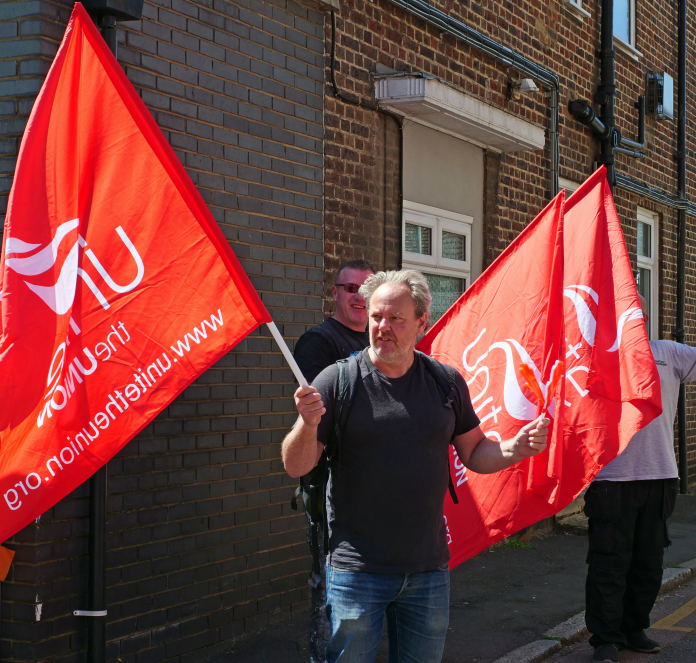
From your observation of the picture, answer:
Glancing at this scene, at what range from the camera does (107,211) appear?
3482 mm

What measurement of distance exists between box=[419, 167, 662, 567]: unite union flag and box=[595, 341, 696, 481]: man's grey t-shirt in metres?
1.03

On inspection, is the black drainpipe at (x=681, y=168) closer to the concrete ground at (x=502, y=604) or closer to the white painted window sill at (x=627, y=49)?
the white painted window sill at (x=627, y=49)

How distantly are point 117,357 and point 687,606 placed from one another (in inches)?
216

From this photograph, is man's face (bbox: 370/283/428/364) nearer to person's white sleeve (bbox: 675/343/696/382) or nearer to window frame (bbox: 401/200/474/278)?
person's white sleeve (bbox: 675/343/696/382)

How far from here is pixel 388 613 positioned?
3.73 m

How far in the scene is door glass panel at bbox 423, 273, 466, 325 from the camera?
8.69 metres

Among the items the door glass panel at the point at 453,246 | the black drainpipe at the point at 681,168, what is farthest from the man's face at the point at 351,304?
the black drainpipe at the point at 681,168

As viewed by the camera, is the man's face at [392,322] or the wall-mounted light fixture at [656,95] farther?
the wall-mounted light fixture at [656,95]

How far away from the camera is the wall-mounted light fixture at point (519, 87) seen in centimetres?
959

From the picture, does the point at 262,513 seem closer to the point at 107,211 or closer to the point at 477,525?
the point at 477,525

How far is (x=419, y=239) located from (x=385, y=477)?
198 inches

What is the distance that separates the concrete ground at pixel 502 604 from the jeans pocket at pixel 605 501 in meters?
0.89

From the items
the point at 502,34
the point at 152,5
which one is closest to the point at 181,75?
the point at 152,5

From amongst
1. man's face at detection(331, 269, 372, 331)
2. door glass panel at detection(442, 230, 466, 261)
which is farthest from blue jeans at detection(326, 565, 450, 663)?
door glass panel at detection(442, 230, 466, 261)
